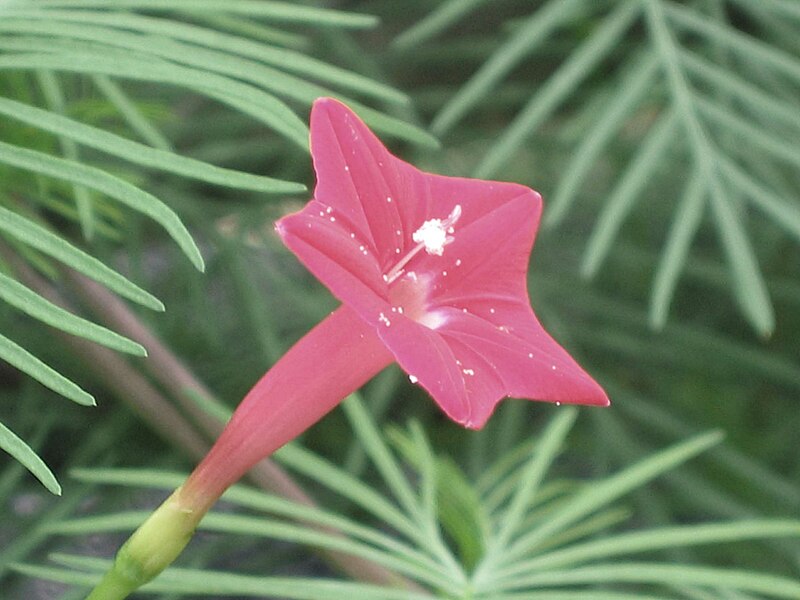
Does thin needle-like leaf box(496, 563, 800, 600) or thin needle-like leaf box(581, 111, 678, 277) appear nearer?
thin needle-like leaf box(496, 563, 800, 600)

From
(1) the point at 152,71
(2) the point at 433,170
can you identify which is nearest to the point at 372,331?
(1) the point at 152,71

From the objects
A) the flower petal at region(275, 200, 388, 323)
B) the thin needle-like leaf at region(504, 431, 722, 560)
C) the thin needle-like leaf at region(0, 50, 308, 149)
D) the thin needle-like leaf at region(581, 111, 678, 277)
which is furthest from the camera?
the thin needle-like leaf at region(581, 111, 678, 277)

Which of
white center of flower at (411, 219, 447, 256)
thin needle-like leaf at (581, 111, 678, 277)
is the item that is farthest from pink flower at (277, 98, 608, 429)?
thin needle-like leaf at (581, 111, 678, 277)

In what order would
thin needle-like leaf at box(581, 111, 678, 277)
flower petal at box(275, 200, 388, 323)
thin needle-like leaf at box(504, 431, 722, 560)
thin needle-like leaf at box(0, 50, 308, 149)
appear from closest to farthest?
flower petal at box(275, 200, 388, 323)
thin needle-like leaf at box(0, 50, 308, 149)
thin needle-like leaf at box(504, 431, 722, 560)
thin needle-like leaf at box(581, 111, 678, 277)

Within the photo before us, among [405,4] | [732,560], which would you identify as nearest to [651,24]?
[405,4]

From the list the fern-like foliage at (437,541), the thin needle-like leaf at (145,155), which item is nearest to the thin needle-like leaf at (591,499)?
the fern-like foliage at (437,541)

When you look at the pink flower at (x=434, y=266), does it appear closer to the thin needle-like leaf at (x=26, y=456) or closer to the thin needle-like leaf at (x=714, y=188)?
the thin needle-like leaf at (x=26, y=456)

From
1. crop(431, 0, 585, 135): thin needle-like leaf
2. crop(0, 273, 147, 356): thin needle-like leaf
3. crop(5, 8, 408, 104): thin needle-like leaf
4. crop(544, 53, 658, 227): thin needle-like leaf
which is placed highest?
crop(431, 0, 585, 135): thin needle-like leaf

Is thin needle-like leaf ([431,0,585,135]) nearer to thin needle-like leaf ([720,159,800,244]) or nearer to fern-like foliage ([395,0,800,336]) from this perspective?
fern-like foliage ([395,0,800,336])

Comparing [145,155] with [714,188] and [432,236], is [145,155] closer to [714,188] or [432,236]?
[432,236]

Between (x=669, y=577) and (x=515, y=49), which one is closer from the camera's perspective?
(x=669, y=577)
